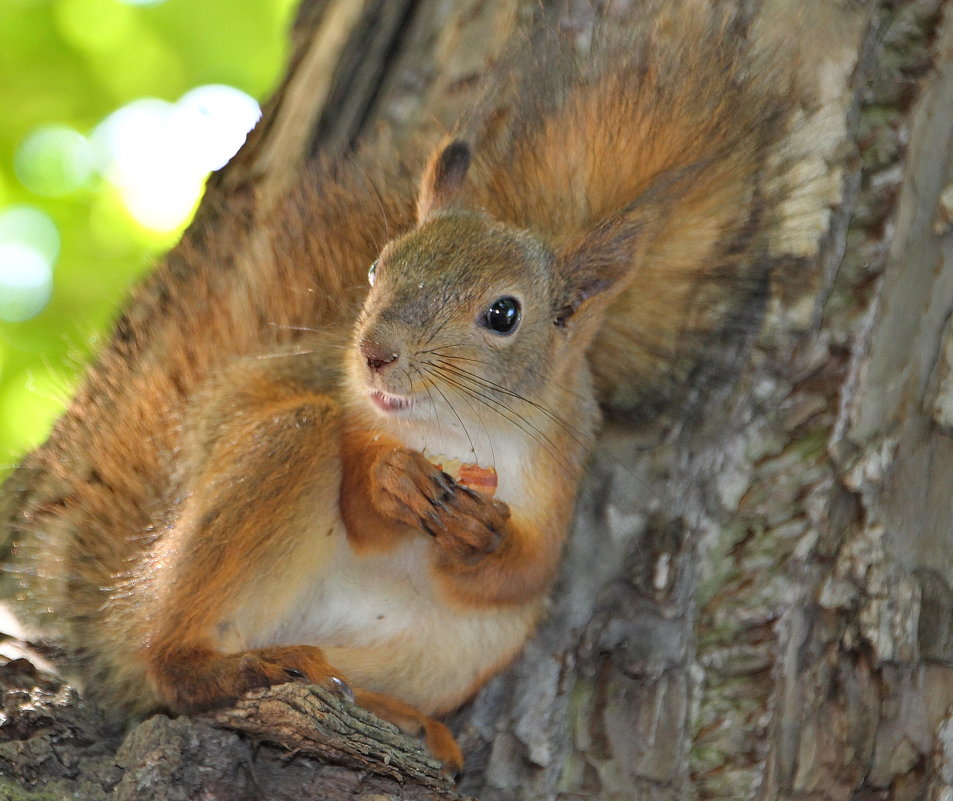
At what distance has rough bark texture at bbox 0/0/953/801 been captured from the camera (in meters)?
1.48

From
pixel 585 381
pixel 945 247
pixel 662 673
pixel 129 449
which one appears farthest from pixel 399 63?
pixel 662 673

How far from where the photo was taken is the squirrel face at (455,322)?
1.46 meters

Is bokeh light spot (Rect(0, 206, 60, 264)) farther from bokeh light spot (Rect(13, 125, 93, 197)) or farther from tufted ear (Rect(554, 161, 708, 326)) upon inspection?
tufted ear (Rect(554, 161, 708, 326))

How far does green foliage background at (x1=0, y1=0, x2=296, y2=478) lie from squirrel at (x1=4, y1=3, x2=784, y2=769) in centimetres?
A: 95

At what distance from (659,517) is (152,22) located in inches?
76.7

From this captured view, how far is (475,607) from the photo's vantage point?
1597mm

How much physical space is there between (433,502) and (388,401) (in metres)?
0.15

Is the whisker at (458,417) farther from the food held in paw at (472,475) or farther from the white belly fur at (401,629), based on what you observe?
the white belly fur at (401,629)

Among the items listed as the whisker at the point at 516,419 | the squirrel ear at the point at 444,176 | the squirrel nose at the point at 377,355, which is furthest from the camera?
the squirrel ear at the point at 444,176

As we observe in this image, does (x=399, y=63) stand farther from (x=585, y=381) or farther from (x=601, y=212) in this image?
(x=585, y=381)

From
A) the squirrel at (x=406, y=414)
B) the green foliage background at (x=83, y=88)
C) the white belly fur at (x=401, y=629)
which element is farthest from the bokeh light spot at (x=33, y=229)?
the white belly fur at (x=401, y=629)

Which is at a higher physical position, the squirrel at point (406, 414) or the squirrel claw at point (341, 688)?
the squirrel at point (406, 414)

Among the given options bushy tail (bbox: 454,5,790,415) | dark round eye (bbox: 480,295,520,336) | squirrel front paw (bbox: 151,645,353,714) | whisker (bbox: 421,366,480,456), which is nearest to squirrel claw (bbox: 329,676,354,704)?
squirrel front paw (bbox: 151,645,353,714)

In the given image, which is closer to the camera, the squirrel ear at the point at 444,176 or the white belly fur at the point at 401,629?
Result: the white belly fur at the point at 401,629
